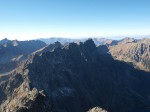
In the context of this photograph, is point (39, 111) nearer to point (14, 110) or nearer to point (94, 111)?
point (14, 110)

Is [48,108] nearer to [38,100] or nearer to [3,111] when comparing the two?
[38,100]

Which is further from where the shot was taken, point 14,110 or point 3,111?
point 3,111

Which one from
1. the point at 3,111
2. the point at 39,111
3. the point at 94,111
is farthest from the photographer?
the point at 3,111

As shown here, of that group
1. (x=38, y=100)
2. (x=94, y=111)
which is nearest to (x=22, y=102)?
(x=38, y=100)

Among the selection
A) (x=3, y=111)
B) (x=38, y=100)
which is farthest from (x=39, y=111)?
(x=3, y=111)

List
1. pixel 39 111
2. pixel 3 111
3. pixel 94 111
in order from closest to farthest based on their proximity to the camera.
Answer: pixel 94 111 < pixel 39 111 < pixel 3 111

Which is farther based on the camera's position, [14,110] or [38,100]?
[38,100]

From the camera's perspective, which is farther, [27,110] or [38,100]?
[38,100]

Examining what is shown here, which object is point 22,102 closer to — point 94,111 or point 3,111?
point 3,111
